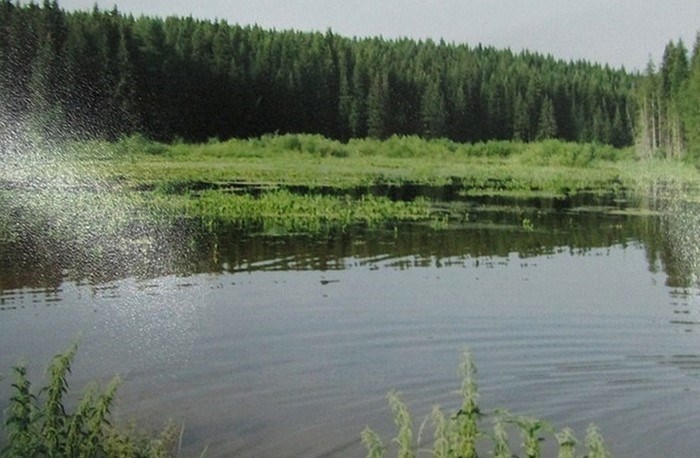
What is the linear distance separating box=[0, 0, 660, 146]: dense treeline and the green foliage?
1249mm

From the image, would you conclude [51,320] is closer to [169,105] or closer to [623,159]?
[169,105]

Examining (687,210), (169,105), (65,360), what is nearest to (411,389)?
(65,360)

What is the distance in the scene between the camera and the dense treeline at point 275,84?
4.26 meters

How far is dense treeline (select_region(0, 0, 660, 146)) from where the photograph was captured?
4.26 m

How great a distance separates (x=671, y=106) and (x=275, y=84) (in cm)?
218

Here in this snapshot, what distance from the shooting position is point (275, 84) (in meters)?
4.98

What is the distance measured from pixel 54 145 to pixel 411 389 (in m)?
1.78

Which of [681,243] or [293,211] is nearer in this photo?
[681,243]

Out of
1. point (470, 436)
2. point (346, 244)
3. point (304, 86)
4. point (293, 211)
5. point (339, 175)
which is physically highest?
point (304, 86)

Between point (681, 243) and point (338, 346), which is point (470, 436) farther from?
point (681, 243)

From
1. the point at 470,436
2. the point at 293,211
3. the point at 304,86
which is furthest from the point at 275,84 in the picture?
the point at 470,436

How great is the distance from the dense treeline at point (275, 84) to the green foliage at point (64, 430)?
1.25 meters

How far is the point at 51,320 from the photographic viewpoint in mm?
3959

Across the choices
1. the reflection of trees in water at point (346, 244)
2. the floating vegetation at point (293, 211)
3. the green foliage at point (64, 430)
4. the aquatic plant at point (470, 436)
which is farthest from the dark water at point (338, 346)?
the aquatic plant at point (470, 436)
